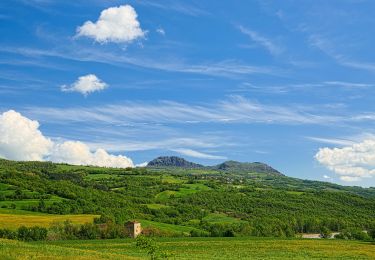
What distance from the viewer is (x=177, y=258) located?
2849 inches

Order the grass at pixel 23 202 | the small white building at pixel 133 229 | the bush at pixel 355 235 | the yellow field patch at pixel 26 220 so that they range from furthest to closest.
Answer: the grass at pixel 23 202, the bush at pixel 355 235, the small white building at pixel 133 229, the yellow field patch at pixel 26 220

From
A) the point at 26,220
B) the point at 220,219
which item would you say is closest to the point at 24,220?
the point at 26,220

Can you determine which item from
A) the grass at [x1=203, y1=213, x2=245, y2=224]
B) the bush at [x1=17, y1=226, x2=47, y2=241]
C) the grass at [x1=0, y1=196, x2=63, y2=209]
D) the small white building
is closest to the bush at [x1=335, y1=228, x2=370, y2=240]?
the grass at [x1=203, y1=213, x2=245, y2=224]

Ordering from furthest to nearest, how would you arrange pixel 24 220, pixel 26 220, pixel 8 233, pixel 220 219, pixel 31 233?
1. pixel 220 219
2. pixel 26 220
3. pixel 24 220
4. pixel 31 233
5. pixel 8 233

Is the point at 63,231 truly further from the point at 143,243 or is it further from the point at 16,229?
the point at 143,243

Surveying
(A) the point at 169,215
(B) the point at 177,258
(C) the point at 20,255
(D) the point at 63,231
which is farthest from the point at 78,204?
(C) the point at 20,255

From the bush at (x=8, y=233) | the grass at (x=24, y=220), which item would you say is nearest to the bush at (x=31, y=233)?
the bush at (x=8, y=233)

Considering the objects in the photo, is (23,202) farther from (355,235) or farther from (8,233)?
(355,235)

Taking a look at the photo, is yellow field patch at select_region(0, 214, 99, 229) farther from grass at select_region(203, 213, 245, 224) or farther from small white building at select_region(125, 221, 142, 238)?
grass at select_region(203, 213, 245, 224)

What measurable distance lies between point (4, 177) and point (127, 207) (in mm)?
52725

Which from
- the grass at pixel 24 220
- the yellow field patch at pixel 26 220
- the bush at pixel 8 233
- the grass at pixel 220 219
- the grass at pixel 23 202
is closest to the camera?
the bush at pixel 8 233

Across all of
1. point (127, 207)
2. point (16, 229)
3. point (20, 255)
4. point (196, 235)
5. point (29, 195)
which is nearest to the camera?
point (20, 255)

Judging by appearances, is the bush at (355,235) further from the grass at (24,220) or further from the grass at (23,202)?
the grass at (23,202)

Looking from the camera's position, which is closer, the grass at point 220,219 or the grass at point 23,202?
the grass at point 23,202
